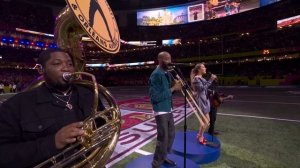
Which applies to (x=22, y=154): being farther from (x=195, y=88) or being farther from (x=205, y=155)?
(x=195, y=88)

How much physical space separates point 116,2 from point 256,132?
42665 mm

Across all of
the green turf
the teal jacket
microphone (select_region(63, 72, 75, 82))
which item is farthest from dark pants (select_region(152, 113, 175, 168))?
microphone (select_region(63, 72, 75, 82))

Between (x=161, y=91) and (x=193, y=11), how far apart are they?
37.9 m

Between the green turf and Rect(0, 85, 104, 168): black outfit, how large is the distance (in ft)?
10.0

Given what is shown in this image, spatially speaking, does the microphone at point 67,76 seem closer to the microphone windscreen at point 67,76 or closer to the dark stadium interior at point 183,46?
the microphone windscreen at point 67,76

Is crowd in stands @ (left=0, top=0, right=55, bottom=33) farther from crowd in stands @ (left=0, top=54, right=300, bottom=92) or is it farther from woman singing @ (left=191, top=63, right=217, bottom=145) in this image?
woman singing @ (left=191, top=63, right=217, bottom=145)

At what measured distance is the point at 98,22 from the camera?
218 cm

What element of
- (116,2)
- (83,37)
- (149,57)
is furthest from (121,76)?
(83,37)

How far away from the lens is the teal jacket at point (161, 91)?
3891mm

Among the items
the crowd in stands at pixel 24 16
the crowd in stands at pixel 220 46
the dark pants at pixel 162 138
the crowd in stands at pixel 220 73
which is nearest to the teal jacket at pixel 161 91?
the dark pants at pixel 162 138

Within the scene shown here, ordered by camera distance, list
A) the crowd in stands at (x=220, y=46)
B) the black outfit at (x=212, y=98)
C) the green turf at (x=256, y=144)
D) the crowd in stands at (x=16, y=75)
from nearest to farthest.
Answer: the green turf at (x=256, y=144) → the black outfit at (x=212, y=98) → the crowd in stands at (x=220, y=46) → the crowd in stands at (x=16, y=75)

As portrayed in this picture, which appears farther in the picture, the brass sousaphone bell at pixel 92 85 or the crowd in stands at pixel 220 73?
the crowd in stands at pixel 220 73

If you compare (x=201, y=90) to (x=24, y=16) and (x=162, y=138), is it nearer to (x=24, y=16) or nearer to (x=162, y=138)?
(x=162, y=138)

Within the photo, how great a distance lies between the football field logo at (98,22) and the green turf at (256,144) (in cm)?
305
